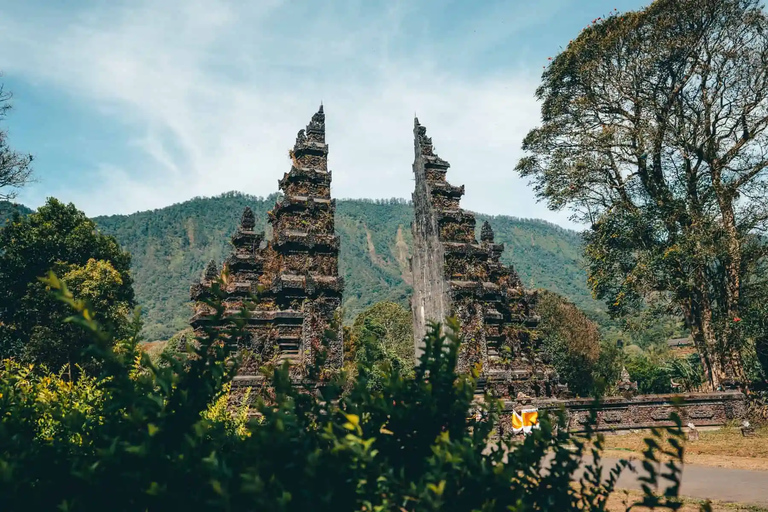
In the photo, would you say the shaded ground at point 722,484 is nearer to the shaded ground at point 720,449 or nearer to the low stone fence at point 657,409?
the shaded ground at point 720,449

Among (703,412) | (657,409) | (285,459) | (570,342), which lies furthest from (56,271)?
(570,342)

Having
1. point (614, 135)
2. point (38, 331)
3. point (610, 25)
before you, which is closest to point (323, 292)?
point (614, 135)

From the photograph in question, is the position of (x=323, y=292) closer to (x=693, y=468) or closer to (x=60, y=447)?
(x=693, y=468)

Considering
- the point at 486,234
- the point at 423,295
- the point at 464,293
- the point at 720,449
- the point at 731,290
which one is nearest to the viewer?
the point at 720,449

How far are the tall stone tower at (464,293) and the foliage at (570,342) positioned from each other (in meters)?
23.0

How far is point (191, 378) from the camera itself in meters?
2.48

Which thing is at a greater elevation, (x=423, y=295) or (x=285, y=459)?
(x=423, y=295)

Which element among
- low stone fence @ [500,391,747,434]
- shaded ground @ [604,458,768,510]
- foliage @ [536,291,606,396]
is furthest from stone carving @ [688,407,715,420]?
foliage @ [536,291,606,396]

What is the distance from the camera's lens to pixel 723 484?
8461 millimetres

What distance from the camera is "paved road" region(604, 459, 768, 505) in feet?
24.4

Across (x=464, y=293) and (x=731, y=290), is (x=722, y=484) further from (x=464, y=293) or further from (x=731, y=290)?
(x=731, y=290)

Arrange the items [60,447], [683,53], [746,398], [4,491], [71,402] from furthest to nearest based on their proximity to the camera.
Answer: [683,53] → [746,398] → [71,402] → [60,447] → [4,491]

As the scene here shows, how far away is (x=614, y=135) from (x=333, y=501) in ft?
→ 68.8

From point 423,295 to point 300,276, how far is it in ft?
21.6
